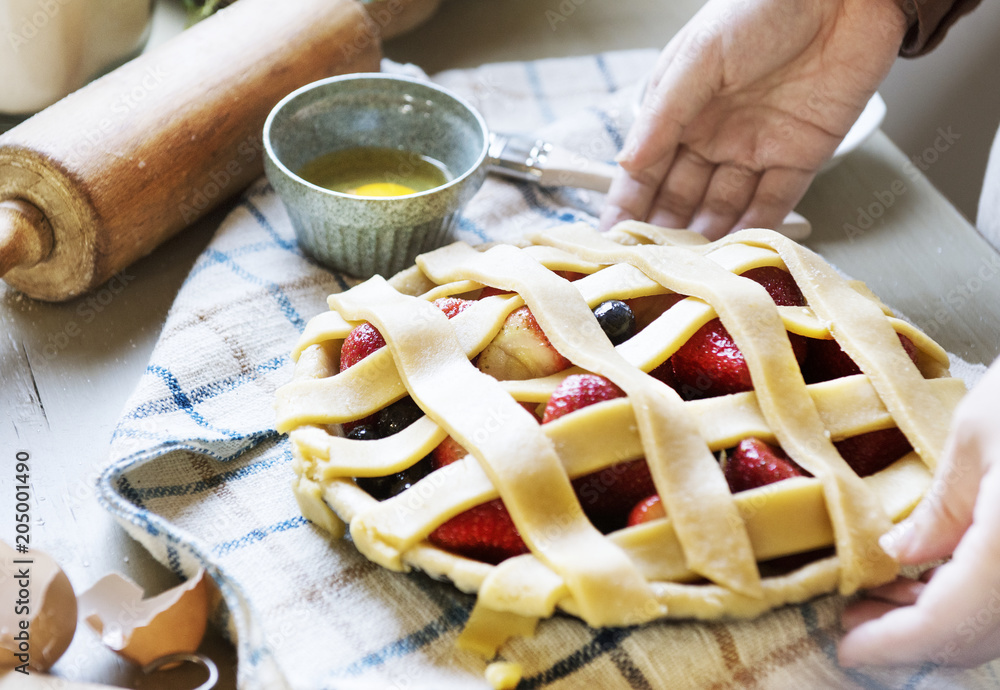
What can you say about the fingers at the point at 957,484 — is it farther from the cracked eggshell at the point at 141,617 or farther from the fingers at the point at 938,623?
the cracked eggshell at the point at 141,617

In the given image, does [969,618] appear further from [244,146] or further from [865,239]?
[244,146]

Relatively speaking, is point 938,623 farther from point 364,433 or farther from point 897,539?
point 364,433

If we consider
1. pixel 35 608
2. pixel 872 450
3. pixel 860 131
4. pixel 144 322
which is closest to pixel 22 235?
pixel 144 322

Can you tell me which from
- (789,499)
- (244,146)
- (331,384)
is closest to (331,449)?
(331,384)

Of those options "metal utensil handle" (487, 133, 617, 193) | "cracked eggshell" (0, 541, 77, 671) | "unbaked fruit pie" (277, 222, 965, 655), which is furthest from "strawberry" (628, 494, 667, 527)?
"metal utensil handle" (487, 133, 617, 193)

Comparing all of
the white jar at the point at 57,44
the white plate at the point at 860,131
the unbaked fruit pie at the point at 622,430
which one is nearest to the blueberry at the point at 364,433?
the unbaked fruit pie at the point at 622,430

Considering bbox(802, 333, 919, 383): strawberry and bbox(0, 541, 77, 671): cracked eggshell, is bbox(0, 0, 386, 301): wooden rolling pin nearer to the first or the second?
bbox(0, 541, 77, 671): cracked eggshell
